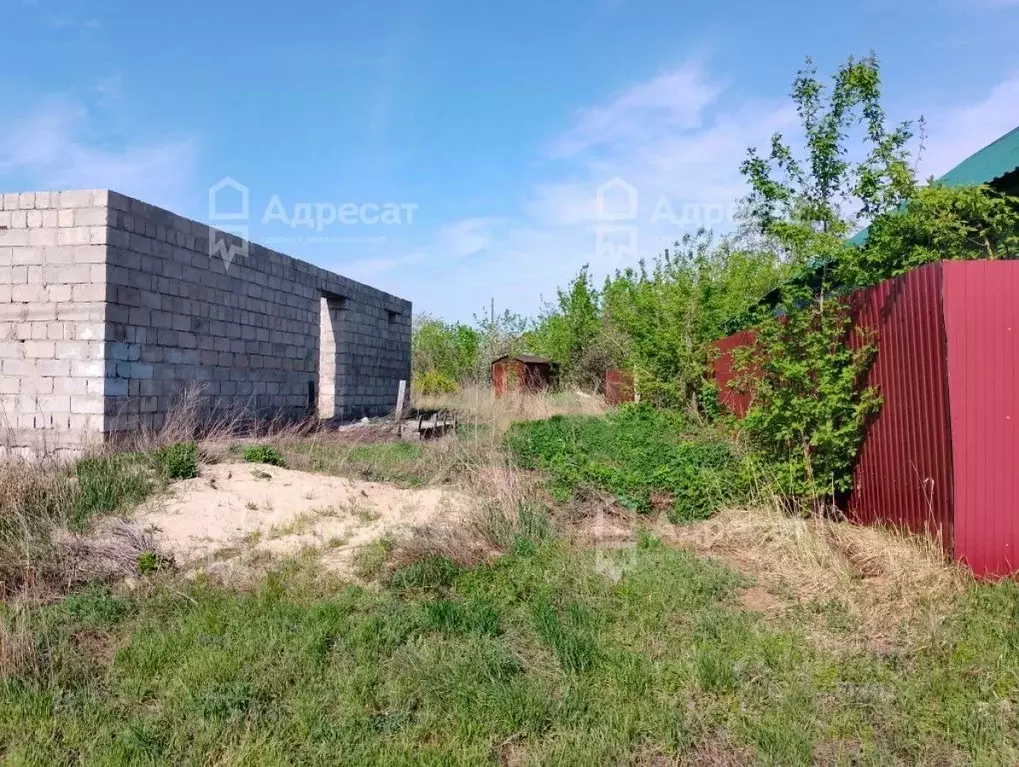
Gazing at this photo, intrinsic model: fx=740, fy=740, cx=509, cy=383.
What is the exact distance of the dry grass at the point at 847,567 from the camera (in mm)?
4125

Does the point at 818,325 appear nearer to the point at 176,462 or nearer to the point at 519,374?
the point at 176,462

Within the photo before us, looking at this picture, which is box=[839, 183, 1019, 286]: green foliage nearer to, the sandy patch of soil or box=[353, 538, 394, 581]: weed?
the sandy patch of soil

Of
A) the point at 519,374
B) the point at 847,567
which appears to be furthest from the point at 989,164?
the point at 519,374

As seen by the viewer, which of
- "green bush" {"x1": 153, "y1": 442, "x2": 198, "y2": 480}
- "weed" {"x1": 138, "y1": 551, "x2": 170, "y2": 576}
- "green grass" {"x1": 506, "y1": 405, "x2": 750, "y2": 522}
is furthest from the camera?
"green bush" {"x1": 153, "y1": 442, "x2": 198, "y2": 480}

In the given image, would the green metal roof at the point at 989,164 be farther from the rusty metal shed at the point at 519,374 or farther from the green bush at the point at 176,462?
the rusty metal shed at the point at 519,374

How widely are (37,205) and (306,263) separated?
5347 millimetres

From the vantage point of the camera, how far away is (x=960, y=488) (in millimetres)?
4523

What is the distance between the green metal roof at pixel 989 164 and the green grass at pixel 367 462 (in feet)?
22.1

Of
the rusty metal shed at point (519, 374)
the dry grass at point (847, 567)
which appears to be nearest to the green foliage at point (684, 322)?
the rusty metal shed at point (519, 374)

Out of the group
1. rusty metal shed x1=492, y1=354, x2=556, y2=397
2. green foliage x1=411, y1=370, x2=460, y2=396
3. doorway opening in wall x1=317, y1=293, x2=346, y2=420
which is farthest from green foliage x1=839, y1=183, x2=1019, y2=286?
green foliage x1=411, y1=370, x2=460, y2=396

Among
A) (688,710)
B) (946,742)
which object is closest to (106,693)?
(688,710)

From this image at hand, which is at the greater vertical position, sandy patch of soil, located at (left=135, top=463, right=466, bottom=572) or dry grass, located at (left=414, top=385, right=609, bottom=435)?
dry grass, located at (left=414, top=385, right=609, bottom=435)

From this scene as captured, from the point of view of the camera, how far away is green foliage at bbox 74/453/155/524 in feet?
20.9

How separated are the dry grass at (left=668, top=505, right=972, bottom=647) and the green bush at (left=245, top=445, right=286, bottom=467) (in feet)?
15.4
